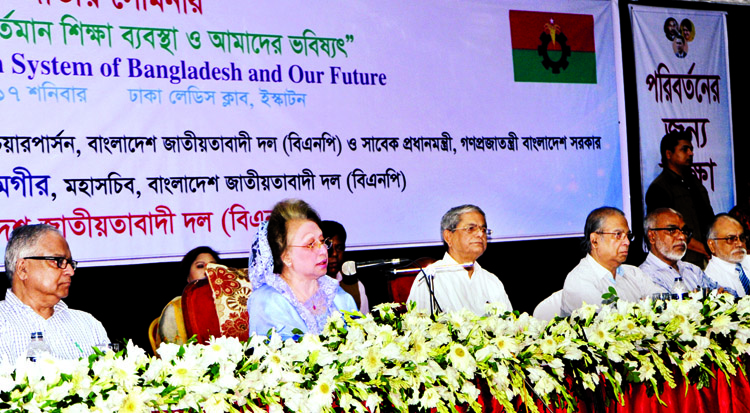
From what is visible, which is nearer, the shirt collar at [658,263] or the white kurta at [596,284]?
the white kurta at [596,284]

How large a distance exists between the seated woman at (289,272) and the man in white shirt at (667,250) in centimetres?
225

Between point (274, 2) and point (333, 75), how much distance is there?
0.55 m

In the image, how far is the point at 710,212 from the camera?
6.47 m

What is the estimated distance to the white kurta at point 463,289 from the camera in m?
4.29

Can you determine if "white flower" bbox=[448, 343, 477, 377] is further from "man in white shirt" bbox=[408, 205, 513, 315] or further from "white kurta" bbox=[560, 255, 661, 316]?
"man in white shirt" bbox=[408, 205, 513, 315]

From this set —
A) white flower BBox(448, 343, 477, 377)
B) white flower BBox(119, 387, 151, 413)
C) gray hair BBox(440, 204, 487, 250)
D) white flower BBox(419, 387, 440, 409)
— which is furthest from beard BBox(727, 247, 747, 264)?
white flower BBox(119, 387, 151, 413)

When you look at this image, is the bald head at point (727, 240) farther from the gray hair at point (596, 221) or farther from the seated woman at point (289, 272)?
the seated woman at point (289, 272)

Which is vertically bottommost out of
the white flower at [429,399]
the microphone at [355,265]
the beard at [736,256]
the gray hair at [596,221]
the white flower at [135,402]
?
the white flower at [429,399]

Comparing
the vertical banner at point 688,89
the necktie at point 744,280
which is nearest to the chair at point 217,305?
the necktie at point 744,280

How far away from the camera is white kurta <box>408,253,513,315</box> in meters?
4.29

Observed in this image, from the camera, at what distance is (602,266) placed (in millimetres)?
4434

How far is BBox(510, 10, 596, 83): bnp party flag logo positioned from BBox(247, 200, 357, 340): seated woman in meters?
3.16

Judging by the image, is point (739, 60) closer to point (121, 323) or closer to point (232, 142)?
point (232, 142)

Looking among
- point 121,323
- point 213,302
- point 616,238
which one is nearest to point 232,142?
point 121,323
